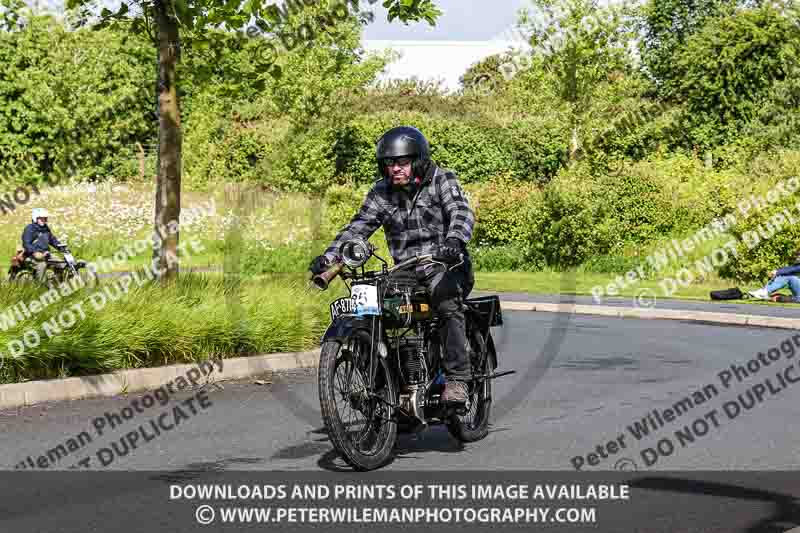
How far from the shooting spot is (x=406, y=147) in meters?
7.57

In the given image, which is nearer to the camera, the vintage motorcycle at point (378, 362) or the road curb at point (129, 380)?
the vintage motorcycle at point (378, 362)

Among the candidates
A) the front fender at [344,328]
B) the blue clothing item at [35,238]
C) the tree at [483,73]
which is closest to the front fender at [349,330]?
the front fender at [344,328]

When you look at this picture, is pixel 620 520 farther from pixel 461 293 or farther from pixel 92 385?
pixel 92 385

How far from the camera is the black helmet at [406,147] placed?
24.8 ft

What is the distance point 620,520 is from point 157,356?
6.49 meters

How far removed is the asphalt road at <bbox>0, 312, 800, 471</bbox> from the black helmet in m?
1.87

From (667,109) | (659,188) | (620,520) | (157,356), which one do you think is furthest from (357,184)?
(620,520)

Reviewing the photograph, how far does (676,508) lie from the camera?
6.22m

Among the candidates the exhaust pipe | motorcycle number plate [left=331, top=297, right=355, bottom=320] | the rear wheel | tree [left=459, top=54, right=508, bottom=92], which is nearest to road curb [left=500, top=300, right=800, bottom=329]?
the rear wheel

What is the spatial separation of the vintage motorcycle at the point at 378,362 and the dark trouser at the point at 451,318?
77mm

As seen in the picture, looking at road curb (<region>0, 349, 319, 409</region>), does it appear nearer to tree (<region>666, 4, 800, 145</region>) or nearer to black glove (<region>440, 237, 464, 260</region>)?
black glove (<region>440, 237, 464, 260</region>)

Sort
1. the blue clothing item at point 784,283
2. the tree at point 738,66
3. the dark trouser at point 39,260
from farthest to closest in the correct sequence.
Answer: the tree at point 738,66, the blue clothing item at point 784,283, the dark trouser at point 39,260

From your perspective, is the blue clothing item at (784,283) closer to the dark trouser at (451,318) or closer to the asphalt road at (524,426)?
the asphalt road at (524,426)

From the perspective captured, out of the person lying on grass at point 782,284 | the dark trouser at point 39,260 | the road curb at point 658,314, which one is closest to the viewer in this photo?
the road curb at point 658,314
